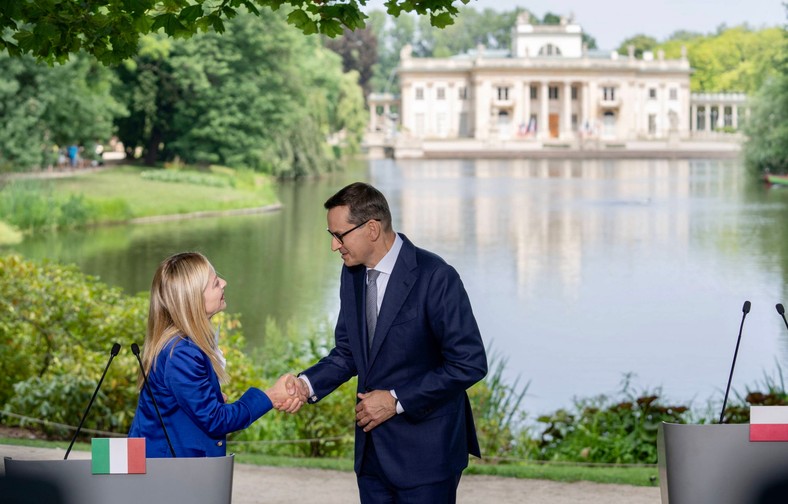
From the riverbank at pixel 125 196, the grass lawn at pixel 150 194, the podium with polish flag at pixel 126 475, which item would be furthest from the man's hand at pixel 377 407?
the grass lawn at pixel 150 194

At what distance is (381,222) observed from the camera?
10.4 feet

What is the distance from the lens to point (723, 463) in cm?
270

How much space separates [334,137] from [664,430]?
56.3 m

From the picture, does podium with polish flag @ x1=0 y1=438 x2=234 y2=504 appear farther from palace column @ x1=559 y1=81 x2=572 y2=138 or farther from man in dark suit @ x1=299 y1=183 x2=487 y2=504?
palace column @ x1=559 y1=81 x2=572 y2=138

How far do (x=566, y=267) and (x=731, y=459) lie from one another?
19273 millimetres

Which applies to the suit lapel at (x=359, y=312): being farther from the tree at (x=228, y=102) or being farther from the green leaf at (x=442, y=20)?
the tree at (x=228, y=102)

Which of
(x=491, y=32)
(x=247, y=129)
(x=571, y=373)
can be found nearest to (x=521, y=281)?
(x=571, y=373)

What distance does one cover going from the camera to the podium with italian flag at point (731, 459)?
2.69 m

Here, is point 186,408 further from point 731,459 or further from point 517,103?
point 517,103

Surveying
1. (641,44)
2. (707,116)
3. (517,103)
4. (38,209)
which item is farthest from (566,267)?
(641,44)

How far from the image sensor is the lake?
1284cm

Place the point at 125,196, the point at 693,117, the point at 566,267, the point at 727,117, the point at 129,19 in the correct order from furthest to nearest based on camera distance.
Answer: the point at 727,117 → the point at 693,117 → the point at 125,196 → the point at 566,267 → the point at 129,19

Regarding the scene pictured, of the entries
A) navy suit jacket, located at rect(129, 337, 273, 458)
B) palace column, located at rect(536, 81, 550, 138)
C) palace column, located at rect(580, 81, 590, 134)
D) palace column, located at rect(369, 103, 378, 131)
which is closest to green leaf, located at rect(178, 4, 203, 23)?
navy suit jacket, located at rect(129, 337, 273, 458)

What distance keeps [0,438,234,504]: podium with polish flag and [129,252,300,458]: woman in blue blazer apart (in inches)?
17.3
